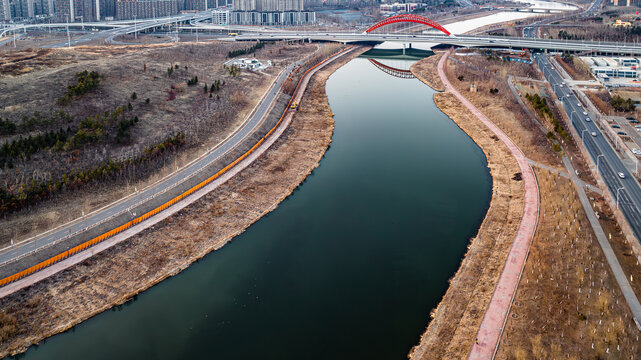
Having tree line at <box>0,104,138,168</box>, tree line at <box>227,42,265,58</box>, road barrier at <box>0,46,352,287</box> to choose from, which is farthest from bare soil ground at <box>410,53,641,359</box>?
tree line at <box>227,42,265,58</box>

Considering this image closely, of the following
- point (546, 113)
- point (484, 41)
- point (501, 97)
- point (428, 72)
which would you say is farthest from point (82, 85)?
point (484, 41)

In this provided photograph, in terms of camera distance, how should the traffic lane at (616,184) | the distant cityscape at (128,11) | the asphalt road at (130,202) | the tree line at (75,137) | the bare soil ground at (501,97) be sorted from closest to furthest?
the asphalt road at (130,202), the traffic lane at (616,184), the tree line at (75,137), the bare soil ground at (501,97), the distant cityscape at (128,11)

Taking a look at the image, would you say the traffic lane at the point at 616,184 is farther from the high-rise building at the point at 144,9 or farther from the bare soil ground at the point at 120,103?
the high-rise building at the point at 144,9

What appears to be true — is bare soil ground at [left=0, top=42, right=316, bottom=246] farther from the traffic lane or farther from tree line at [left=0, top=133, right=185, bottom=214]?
the traffic lane

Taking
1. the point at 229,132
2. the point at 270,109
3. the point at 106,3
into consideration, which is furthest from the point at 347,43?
the point at 106,3

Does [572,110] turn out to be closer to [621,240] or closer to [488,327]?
[621,240]

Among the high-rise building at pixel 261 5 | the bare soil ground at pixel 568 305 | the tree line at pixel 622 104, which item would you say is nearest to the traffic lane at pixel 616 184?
the bare soil ground at pixel 568 305
